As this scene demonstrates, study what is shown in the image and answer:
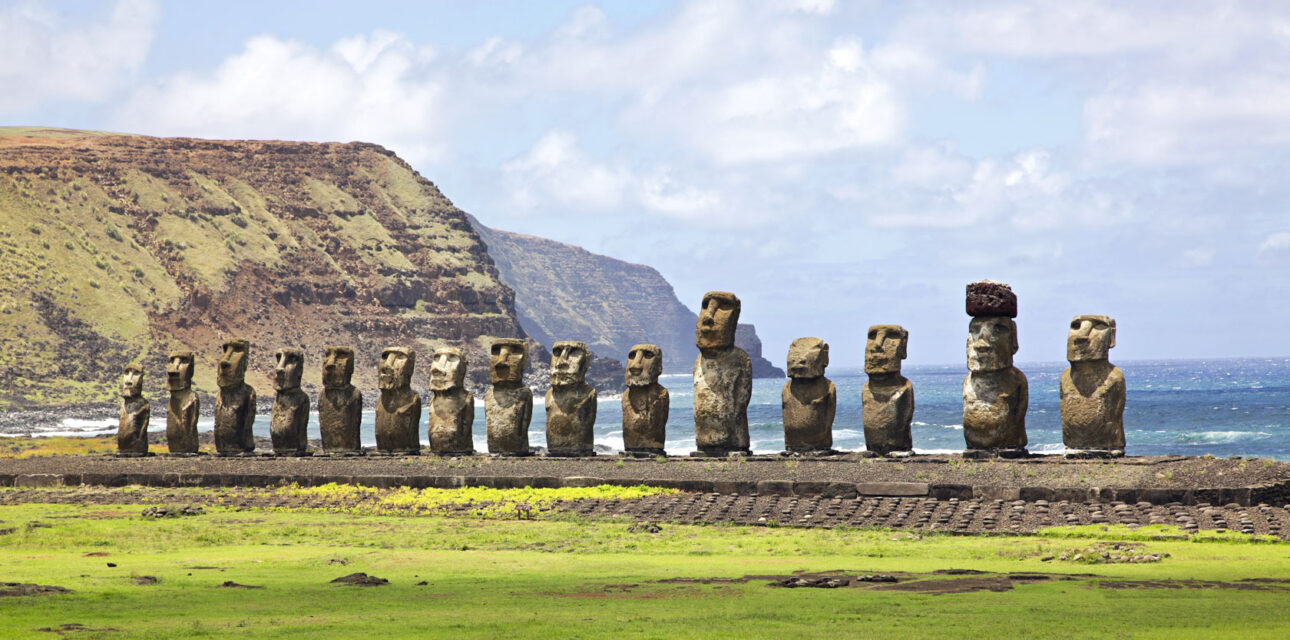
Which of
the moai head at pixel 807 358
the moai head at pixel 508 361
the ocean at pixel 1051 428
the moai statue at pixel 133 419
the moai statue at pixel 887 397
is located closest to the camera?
the moai statue at pixel 887 397

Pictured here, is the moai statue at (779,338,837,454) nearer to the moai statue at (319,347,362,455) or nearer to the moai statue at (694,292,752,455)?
the moai statue at (694,292,752,455)

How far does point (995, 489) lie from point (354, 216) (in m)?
106

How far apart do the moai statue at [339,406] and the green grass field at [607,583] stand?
9315 mm

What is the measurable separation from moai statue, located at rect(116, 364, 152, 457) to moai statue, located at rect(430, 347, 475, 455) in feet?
22.5

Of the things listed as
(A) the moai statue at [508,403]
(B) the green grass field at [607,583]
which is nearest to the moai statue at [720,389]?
(A) the moai statue at [508,403]

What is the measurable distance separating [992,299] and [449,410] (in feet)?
33.3

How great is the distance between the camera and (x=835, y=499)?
1772 cm

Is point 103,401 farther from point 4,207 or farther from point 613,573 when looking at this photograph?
point 613,573

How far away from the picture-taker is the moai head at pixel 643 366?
23781 millimetres

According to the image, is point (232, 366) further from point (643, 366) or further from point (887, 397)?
point (887, 397)

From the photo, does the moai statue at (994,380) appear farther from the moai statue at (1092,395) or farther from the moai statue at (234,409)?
the moai statue at (234,409)

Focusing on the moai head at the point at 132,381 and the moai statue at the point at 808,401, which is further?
the moai head at the point at 132,381

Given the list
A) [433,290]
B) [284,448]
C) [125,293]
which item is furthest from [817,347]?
[433,290]

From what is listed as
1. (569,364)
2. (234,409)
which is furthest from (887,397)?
(234,409)
